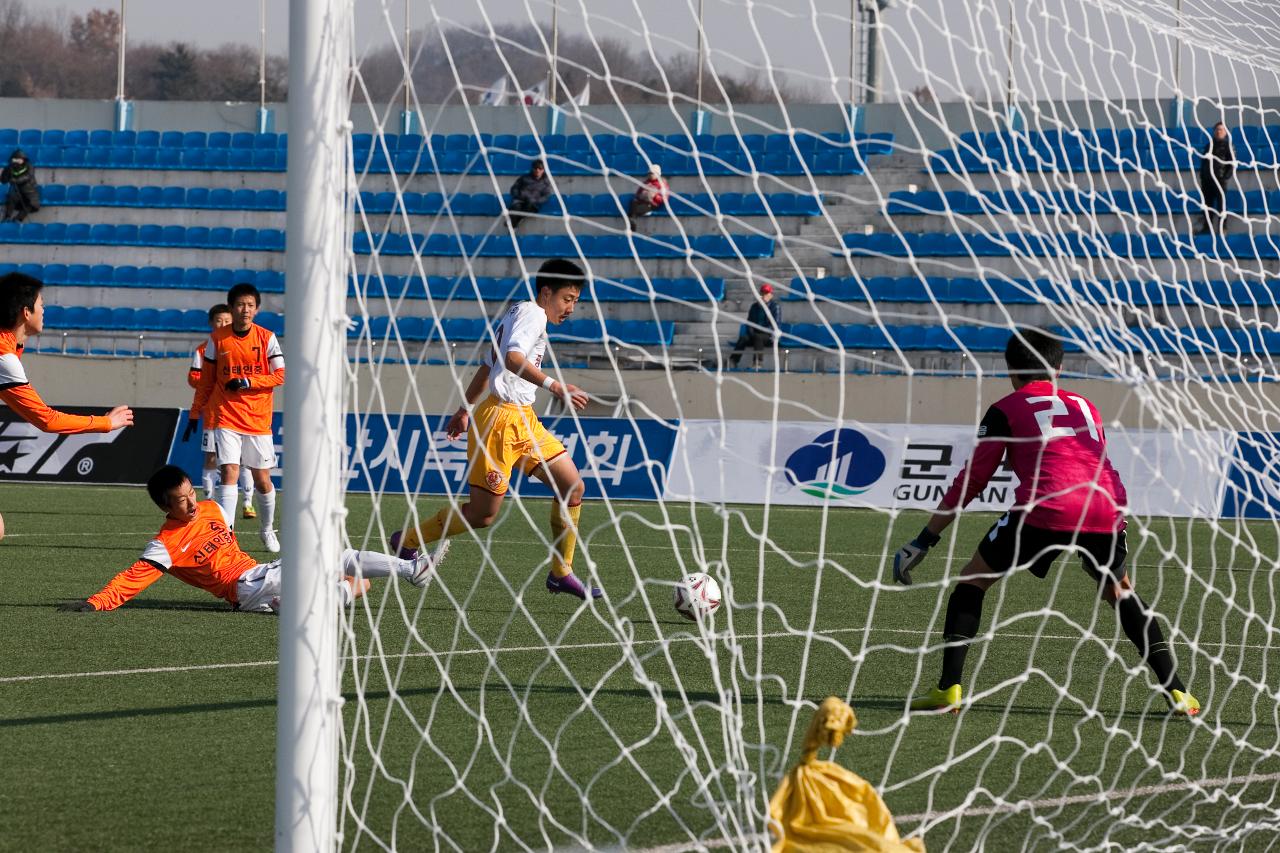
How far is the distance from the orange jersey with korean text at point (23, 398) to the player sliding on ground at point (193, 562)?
1.93ft

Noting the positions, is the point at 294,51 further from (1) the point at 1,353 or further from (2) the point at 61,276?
(2) the point at 61,276

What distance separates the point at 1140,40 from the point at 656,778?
312 inches

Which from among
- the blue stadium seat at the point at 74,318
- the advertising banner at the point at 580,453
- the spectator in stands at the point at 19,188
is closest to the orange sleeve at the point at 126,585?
the advertising banner at the point at 580,453

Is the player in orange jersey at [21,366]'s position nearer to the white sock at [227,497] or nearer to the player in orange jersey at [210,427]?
the white sock at [227,497]

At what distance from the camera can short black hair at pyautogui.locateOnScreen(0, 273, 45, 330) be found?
7.81m

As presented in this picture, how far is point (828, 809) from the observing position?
312 centimetres

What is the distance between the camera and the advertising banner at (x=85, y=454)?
17.6m

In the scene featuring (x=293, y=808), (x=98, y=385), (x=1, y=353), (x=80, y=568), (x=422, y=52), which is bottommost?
(x=98, y=385)

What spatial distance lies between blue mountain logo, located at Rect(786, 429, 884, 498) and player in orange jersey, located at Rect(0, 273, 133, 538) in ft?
28.8

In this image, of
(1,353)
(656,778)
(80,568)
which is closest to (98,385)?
(80,568)

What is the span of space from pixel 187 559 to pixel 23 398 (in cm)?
120

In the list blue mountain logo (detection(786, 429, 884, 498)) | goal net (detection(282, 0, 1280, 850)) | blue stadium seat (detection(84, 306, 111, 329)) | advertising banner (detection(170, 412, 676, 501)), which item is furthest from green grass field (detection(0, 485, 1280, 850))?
blue stadium seat (detection(84, 306, 111, 329))

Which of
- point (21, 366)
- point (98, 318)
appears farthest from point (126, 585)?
point (98, 318)

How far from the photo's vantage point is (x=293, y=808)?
3297 millimetres
